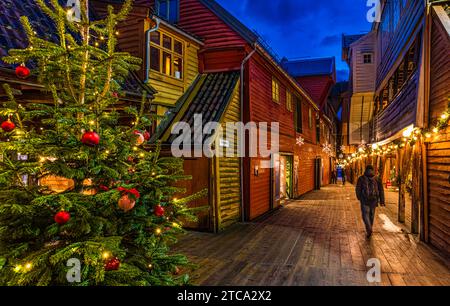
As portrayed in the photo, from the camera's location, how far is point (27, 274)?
2768 mm

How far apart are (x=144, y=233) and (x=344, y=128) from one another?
37600mm

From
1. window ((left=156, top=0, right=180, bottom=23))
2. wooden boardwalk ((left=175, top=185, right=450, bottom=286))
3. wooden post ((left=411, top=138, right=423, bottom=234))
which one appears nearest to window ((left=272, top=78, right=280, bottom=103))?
window ((left=156, top=0, right=180, bottom=23))

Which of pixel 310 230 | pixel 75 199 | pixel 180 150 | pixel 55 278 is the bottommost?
pixel 310 230

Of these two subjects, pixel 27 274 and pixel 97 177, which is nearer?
pixel 27 274

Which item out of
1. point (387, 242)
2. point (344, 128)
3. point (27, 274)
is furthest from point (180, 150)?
point (344, 128)

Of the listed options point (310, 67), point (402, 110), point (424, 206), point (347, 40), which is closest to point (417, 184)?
point (424, 206)

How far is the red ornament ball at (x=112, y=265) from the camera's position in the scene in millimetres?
3082

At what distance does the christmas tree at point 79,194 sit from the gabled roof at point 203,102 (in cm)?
592

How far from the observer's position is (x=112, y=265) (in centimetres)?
309

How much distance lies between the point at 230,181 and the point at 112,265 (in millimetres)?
7606
